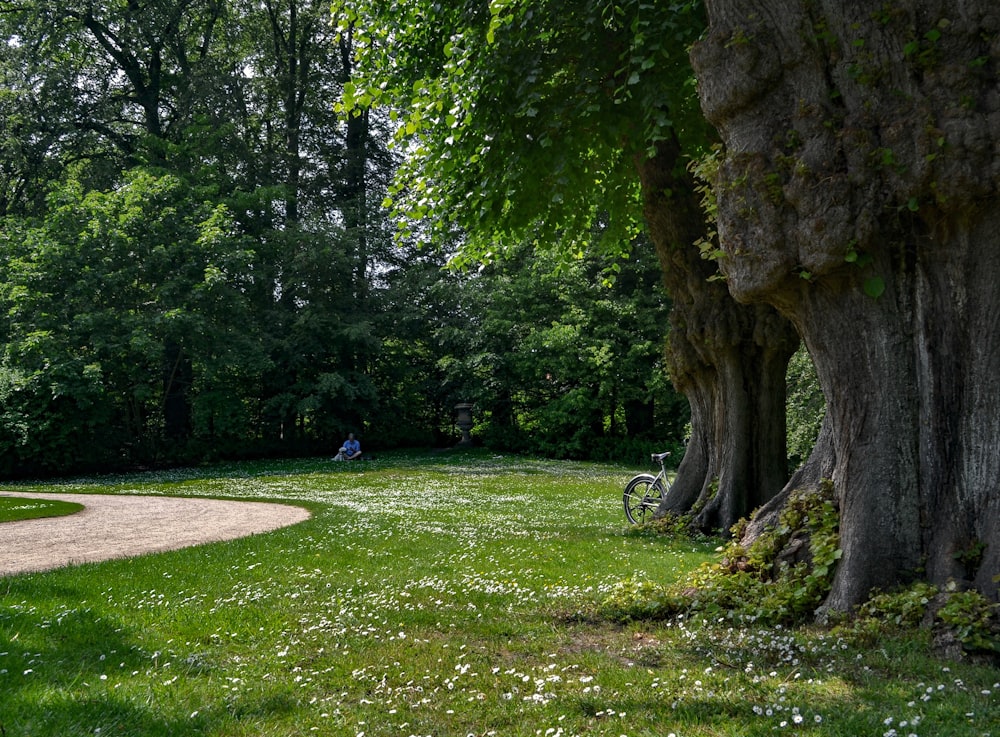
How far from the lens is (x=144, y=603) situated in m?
6.77

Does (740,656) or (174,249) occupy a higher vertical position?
(174,249)

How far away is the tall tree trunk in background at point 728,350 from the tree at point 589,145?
18 millimetres

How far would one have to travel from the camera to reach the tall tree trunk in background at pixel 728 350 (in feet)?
33.8

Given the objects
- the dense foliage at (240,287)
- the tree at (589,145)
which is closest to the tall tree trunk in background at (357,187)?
the dense foliage at (240,287)

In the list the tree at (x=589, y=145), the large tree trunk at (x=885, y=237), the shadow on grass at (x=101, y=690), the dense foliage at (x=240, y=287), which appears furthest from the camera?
the dense foliage at (x=240, y=287)

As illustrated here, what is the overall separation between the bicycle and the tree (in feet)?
3.47

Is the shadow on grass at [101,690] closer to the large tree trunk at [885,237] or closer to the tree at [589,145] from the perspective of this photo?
the large tree trunk at [885,237]

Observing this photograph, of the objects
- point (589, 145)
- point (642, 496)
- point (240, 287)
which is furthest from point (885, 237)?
point (240, 287)

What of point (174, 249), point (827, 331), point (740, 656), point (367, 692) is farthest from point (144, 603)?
point (174, 249)

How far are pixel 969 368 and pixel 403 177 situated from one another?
741 centimetres

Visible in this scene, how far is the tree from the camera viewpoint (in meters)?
8.74

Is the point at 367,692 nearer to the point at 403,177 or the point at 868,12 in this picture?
the point at 868,12

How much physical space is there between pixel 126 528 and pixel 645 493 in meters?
8.22

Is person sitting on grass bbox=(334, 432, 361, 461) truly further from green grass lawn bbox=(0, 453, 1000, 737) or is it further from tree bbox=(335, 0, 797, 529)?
green grass lawn bbox=(0, 453, 1000, 737)
